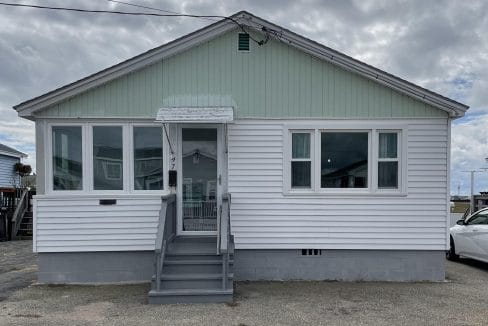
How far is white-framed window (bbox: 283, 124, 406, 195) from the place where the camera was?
7945 millimetres

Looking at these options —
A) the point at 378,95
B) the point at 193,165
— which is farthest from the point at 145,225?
the point at 378,95

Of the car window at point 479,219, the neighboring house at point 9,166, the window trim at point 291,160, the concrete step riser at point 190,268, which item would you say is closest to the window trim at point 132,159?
the concrete step riser at point 190,268

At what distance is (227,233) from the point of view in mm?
6711

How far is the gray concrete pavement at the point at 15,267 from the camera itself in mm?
7719

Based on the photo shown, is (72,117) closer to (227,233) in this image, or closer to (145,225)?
(145,225)

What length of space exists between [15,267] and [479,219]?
11.0 m

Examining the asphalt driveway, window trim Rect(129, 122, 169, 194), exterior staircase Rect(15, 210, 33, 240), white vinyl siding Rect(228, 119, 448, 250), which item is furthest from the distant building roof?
white vinyl siding Rect(228, 119, 448, 250)

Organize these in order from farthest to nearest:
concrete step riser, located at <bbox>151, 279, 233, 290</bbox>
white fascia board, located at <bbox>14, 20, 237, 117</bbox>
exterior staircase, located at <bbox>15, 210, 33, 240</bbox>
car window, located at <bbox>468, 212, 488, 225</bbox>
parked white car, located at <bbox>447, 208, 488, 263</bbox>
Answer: exterior staircase, located at <bbox>15, 210, 33, 240</bbox>, car window, located at <bbox>468, 212, 488, 225</bbox>, parked white car, located at <bbox>447, 208, 488, 263</bbox>, white fascia board, located at <bbox>14, 20, 237, 117</bbox>, concrete step riser, located at <bbox>151, 279, 233, 290</bbox>

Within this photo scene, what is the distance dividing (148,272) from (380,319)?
14.1 ft

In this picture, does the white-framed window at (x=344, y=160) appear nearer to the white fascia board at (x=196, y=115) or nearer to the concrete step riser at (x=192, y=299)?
the white fascia board at (x=196, y=115)

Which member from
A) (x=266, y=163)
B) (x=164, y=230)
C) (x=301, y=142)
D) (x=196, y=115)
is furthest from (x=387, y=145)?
(x=164, y=230)

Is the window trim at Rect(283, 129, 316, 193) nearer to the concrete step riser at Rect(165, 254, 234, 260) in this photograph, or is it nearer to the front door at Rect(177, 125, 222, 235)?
the front door at Rect(177, 125, 222, 235)

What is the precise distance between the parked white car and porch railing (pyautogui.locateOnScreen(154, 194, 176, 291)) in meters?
6.76

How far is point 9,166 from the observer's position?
73.0 ft
